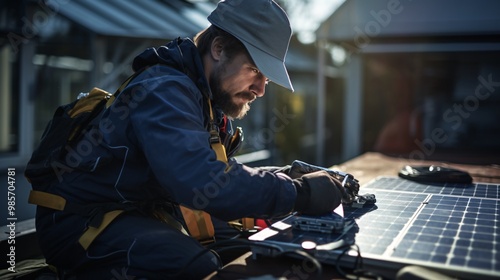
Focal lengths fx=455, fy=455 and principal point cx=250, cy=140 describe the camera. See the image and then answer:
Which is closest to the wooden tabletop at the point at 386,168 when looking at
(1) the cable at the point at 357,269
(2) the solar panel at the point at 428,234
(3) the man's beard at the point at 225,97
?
(2) the solar panel at the point at 428,234

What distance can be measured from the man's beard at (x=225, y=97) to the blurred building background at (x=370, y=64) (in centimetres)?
312

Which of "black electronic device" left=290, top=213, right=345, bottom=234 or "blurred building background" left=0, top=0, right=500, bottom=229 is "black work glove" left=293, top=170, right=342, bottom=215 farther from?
"blurred building background" left=0, top=0, right=500, bottom=229

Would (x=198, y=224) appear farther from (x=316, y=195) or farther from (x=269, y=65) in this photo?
Result: (x=269, y=65)

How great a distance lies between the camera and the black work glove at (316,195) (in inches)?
63.0

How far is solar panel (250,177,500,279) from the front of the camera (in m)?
1.25

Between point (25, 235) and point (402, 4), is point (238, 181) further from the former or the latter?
point (402, 4)

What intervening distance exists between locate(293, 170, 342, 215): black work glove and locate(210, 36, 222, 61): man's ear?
0.63 metres

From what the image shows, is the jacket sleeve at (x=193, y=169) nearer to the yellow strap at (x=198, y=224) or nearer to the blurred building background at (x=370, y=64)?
the yellow strap at (x=198, y=224)

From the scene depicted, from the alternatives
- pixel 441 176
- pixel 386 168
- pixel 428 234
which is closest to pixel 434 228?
pixel 428 234

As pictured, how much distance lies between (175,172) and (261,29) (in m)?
0.70

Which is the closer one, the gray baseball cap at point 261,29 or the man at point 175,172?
the man at point 175,172

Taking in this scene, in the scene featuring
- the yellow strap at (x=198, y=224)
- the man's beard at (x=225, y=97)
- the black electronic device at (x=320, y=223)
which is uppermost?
the man's beard at (x=225, y=97)

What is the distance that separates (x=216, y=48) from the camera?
6.24 ft

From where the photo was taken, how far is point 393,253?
1319 millimetres
